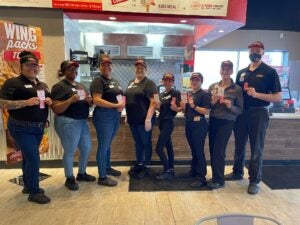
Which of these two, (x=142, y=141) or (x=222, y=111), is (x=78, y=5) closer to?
(x=142, y=141)

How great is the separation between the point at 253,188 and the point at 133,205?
59.1 inches

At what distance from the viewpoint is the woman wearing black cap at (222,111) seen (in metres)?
2.96

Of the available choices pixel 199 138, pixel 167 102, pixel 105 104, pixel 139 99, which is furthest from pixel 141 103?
pixel 199 138

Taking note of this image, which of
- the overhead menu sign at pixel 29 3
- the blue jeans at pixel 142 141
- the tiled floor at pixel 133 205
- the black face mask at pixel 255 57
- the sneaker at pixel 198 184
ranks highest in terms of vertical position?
the overhead menu sign at pixel 29 3

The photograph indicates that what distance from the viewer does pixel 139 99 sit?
3.19m

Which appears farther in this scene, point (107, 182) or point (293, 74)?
point (293, 74)

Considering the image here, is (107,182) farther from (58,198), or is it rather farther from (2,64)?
(2,64)

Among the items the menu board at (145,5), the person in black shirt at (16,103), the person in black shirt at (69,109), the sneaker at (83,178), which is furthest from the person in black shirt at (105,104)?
the menu board at (145,5)

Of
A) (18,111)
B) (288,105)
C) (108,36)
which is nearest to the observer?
(18,111)

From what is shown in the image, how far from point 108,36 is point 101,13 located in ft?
4.42

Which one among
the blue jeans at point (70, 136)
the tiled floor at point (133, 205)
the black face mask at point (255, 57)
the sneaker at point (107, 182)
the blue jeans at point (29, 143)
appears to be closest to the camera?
the tiled floor at point (133, 205)

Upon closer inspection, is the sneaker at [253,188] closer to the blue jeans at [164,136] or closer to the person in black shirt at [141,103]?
the blue jeans at [164,136]

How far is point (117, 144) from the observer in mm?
3896

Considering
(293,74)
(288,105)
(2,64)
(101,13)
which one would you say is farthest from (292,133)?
(2,64)
